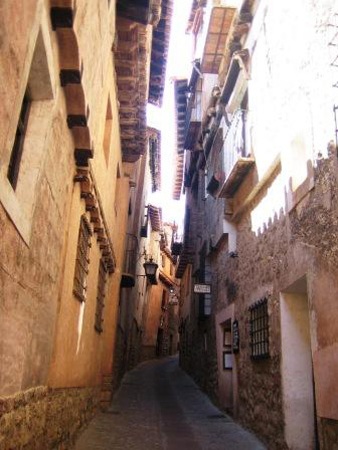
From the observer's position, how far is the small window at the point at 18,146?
379 cm

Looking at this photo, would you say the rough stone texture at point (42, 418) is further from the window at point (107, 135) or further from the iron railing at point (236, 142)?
the iron railing at point (236, 142)

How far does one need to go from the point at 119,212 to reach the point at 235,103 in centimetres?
375

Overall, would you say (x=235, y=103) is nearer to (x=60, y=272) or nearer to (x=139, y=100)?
(x=139, y=100)

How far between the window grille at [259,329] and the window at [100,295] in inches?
115

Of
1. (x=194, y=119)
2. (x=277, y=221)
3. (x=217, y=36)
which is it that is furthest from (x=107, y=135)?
(x=194, y=119)

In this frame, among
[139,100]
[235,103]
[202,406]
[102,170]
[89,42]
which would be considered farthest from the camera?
[202,406]

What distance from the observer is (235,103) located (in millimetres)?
10852

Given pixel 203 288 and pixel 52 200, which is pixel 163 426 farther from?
pixel 52 200

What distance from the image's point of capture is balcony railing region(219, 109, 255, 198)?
30.5ft

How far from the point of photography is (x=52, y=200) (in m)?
4.68

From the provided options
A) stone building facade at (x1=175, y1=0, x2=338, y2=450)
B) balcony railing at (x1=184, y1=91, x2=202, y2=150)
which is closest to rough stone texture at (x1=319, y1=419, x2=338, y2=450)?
stone building facade at (x1=175, y1=0, x2=338, y2=450)

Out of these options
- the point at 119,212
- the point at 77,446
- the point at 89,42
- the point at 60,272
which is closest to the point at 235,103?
the point at 119,212

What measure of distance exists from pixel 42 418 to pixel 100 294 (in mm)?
5133

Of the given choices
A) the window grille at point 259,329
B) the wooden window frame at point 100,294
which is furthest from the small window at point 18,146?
the wooden window frame at point 100,294
